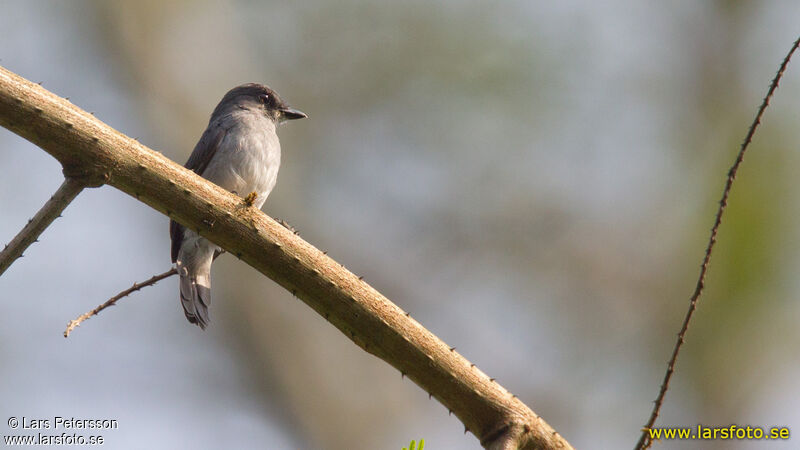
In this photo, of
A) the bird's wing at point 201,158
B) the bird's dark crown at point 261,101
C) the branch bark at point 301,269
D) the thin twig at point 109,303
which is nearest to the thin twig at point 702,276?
the branch bark at point 301,269

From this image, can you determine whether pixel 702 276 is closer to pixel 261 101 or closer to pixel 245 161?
pixel 245 161

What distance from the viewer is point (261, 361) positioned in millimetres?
8938

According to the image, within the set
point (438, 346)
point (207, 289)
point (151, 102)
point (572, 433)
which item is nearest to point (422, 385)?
point (438, 346)

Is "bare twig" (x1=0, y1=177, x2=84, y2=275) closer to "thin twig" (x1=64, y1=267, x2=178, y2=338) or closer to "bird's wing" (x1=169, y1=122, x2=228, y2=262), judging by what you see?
"thin twig" (x1=64, y1=267, x2=178, y2=338)

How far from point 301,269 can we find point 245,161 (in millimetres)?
2585

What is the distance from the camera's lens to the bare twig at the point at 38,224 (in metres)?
2.49

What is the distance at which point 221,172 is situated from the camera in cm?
527

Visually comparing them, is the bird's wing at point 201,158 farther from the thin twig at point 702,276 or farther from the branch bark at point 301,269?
the thin twig at point 702,276

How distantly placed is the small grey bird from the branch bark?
7.36ft

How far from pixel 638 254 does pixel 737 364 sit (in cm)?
176

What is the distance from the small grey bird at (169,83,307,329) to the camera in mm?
5129

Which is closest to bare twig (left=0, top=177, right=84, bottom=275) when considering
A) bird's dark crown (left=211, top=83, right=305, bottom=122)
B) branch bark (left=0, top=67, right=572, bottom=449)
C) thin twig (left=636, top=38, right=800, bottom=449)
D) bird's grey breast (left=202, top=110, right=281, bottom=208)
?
branch bark (left=0, top=67, right=572, bottom=449)

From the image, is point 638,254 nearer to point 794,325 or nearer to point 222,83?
point 794,325

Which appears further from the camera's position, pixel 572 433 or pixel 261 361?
pixel 261 361
